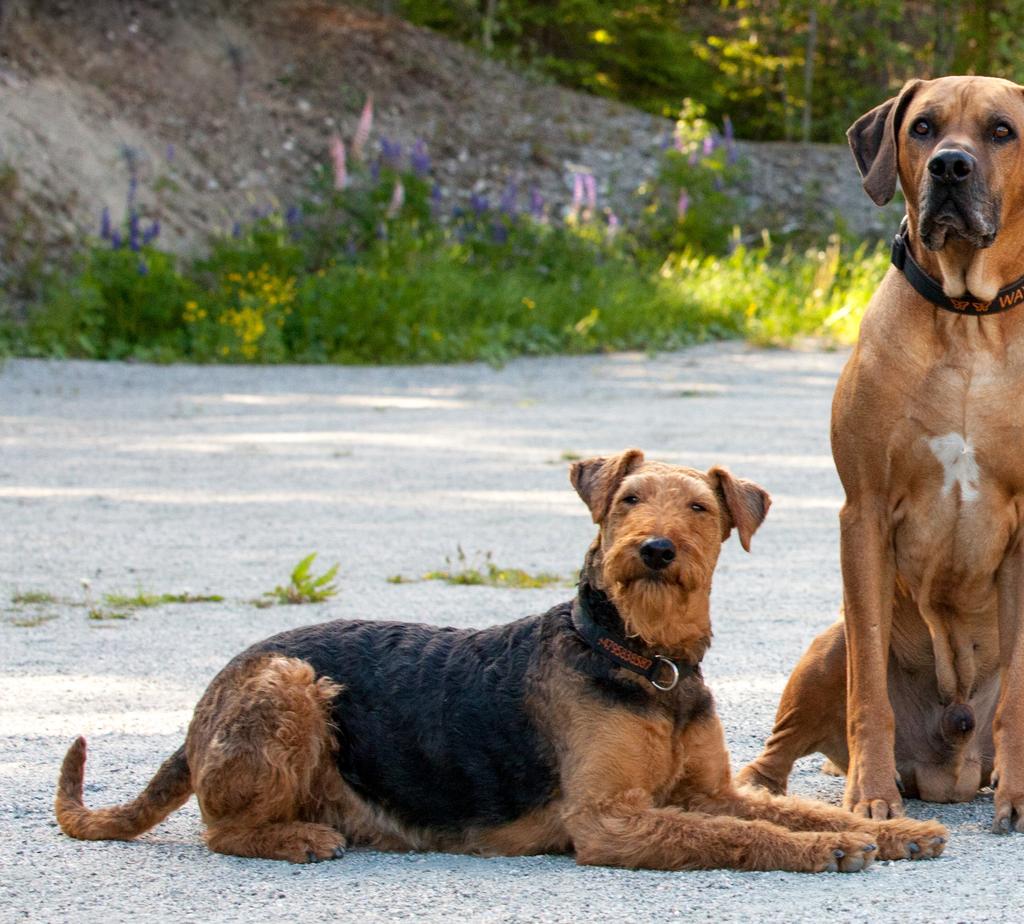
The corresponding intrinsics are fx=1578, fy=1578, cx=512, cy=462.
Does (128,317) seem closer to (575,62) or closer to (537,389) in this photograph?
(537,389)

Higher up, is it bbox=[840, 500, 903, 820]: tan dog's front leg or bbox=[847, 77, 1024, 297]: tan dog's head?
bbox=[847, 77, 1024, 297]: tan dog's head

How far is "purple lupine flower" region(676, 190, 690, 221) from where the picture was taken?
797 inches

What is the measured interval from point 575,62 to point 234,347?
37.1ft

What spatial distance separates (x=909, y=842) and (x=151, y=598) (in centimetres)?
399

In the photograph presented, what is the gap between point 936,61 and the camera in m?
24.0

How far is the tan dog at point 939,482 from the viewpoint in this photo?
450 centimetres

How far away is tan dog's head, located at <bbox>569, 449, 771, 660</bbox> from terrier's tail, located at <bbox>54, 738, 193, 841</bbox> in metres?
1.28

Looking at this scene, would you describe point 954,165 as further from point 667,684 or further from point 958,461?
point 667,684

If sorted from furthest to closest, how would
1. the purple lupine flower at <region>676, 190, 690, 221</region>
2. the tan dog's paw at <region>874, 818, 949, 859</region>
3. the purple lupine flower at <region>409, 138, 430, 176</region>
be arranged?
the purple lupine flower at <region>676, 190, 690, 221</region> < the purple lupine flower at <region>409, 138, 430, 176</region> < the tan dog's paw at <region>874, 818, 949, 859</region>

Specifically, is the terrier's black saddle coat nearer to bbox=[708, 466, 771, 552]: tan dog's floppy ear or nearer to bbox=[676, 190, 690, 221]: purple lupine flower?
bbox=[708, 466, 771, 552]: tan dog's floppy ear

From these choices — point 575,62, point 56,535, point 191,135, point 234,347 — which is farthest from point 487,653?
point 575,62

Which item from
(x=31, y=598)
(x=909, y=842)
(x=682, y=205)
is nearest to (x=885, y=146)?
(x=909, y=842)

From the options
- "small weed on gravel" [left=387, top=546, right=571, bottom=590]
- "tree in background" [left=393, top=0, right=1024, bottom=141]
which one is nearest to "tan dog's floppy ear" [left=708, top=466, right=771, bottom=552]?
"small weed on gravel" [left=387, top=546, right=571, bottom=590]

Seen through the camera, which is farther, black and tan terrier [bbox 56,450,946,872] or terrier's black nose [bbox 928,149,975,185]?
terrier's black nose [bbox 928,149,975,185]
